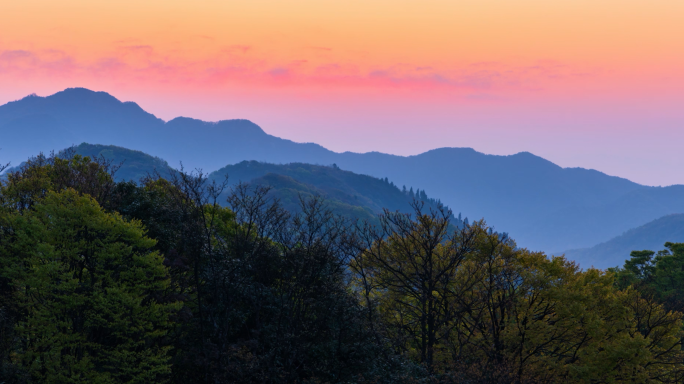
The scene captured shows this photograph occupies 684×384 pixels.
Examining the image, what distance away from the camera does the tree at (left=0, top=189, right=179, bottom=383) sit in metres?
33.8

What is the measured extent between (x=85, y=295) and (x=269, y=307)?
13.9 metres

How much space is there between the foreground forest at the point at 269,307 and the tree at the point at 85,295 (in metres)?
0.14

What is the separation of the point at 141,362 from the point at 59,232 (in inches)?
467

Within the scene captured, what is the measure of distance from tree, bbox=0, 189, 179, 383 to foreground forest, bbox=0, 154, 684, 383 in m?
0.14

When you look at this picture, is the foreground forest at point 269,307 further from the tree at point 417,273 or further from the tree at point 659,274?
the tree at point 659,274

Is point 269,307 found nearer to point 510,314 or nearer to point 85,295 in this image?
point 85,295

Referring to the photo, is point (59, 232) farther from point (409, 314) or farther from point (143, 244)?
point (409, 314)

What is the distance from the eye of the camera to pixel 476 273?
42.2 metres

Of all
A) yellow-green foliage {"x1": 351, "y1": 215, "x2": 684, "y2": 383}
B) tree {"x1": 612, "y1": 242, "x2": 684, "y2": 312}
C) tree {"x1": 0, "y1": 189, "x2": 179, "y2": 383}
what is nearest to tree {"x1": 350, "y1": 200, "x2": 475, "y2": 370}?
yellow-green foliage {"x1": 351, "y1": 215, "x2": 684, "y2": 383}

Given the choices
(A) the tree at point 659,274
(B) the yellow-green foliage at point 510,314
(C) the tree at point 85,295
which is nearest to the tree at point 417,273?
(B) the yellow-green foliage at point 510,314

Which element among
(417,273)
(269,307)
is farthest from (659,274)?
(269,307)

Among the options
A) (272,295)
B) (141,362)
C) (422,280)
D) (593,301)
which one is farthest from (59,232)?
(593,301)

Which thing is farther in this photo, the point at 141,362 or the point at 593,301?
the point at 593,301

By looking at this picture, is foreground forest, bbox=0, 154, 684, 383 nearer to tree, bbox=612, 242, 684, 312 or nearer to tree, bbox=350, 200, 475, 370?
tree, bbox=350, 200, 475, 370
